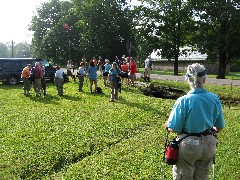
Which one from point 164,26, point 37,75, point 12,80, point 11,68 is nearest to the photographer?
point 37,75

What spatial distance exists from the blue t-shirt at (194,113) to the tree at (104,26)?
4892 cm

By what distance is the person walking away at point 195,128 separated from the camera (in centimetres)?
429

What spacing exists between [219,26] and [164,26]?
7960mm

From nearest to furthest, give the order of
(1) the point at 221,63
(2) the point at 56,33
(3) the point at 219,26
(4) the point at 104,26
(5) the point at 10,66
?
(5) the point at 10,66
(3) the point at 219,26
(1) the point at 221,63
(4) the point at 104,26
(2) the point at 56,33

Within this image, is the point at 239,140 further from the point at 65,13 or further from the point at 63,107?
the point at 65,13

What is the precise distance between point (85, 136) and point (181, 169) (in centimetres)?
601

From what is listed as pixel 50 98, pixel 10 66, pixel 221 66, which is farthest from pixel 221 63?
pixel 50 98

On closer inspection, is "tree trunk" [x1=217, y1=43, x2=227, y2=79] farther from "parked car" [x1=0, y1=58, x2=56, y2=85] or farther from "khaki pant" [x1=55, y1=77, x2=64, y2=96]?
"khaki pant" [x1=55, y1=77, x2=64, y2=96]

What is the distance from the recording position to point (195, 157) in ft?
14.0

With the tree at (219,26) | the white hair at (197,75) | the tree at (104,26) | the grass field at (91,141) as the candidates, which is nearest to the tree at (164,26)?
the tree at (219,26)

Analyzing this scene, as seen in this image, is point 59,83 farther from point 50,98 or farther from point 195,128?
point 195,128

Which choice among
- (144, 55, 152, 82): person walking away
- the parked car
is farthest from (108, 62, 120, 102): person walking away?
the parked car

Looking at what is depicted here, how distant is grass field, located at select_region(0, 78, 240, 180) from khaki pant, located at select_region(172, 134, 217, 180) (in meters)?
2.37

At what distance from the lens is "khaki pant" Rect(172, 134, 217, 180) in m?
4.26
